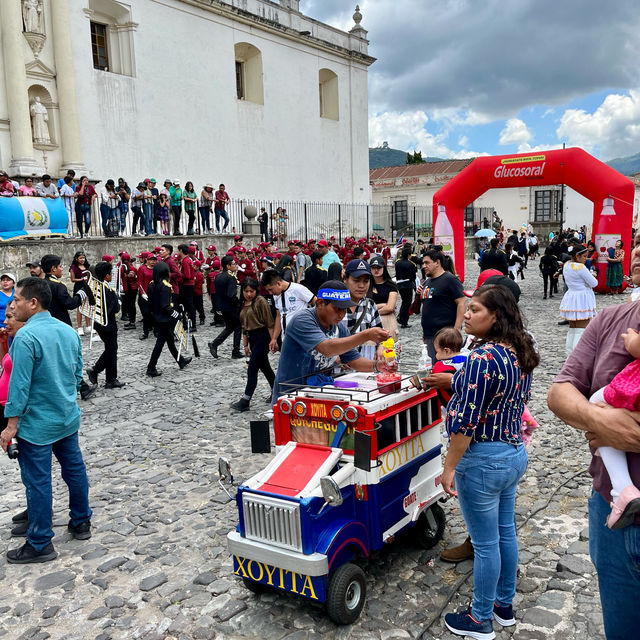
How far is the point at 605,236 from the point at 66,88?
18.1m

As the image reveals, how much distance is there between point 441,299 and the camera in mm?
6438

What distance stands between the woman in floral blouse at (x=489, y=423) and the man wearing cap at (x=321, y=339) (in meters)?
1.26

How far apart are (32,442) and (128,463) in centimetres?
197

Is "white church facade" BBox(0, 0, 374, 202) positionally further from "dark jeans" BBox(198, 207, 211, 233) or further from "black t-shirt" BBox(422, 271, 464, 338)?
"black t-shirt" BBox(422, 271, 464, 338)

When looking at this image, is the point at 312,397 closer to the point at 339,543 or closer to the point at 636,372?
the point at 339,543

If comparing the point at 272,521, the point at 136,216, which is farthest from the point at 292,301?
the point at 136,216

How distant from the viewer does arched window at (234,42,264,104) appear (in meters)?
26.6

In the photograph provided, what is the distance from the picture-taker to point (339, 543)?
3.24m

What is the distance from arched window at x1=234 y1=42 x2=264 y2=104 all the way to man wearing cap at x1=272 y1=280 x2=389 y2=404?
24736 millimetres

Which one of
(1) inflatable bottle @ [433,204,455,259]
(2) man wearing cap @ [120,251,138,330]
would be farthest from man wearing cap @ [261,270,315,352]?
(1) inflatable bottle @ [433,204,455,259]

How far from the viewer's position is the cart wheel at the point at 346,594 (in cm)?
322

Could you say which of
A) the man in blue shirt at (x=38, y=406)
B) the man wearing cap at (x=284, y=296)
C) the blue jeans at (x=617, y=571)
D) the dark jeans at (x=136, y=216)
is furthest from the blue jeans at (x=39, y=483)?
the dark jeans at (x=136, y=216)

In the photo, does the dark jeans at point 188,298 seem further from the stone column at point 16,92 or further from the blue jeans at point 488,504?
the blue jeans at point 488,504

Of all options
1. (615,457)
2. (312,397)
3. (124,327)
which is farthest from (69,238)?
(615,457)
